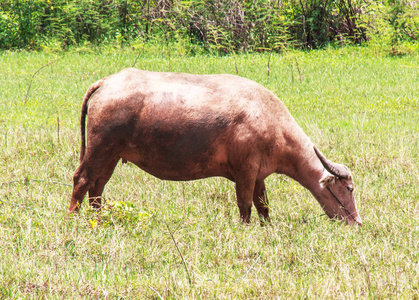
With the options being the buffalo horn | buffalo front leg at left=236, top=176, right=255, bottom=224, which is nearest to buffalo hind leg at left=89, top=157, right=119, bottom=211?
buffalo front leg at left=236, top=176, right=255, bottom=224

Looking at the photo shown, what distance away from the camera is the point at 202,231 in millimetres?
5023

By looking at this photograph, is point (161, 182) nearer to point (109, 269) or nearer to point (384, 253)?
point (109, 269)

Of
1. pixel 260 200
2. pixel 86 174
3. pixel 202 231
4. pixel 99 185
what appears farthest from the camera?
pixel 260 200

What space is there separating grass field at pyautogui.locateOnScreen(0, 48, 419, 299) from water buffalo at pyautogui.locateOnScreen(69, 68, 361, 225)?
0.41 meters

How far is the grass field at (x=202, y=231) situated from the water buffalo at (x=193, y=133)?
1.34 ft

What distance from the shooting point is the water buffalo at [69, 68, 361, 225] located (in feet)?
16.5

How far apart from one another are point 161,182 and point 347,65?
412 inches

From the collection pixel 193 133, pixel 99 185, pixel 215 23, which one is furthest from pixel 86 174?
pixel 215 23

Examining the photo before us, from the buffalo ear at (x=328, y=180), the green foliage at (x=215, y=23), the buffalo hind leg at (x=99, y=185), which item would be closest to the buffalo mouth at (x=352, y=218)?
the buffalo ear at (x=328, y=180)

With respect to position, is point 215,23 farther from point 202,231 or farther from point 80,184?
point 202,231

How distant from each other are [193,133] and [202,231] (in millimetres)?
908

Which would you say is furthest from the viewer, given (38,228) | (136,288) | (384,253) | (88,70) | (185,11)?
(185,11)

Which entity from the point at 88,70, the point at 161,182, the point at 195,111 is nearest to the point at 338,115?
the point at 161,182

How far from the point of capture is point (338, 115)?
34.8 ft
